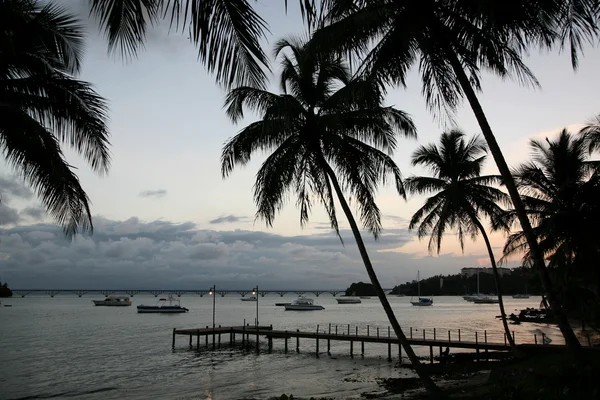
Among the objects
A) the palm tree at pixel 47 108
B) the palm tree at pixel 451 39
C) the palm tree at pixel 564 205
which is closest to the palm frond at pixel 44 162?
the palm tree at pixel 47 108

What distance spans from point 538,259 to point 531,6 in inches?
240

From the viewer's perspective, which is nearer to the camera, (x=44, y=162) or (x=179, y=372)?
(x=44, y=162)

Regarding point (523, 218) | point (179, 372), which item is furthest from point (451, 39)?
point (179, 372)

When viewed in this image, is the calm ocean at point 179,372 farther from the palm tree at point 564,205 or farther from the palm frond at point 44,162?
the palm frond at point 44,162

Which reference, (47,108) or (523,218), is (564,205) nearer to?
(523,218)

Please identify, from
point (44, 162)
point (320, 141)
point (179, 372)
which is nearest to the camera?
point (44, 162)

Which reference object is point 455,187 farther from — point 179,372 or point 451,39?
point 179,372

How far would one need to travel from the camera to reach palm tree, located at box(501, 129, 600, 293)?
20.6 meters

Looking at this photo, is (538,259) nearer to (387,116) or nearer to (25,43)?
(387,116)

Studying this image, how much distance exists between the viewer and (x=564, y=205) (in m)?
21.5

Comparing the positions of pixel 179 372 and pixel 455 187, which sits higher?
pixel 455 187

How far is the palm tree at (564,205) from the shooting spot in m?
20.6

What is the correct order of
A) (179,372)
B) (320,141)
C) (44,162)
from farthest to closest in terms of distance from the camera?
(179,372) < (320,141) < (44,162)

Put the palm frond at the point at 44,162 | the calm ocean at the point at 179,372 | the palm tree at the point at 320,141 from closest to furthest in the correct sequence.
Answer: the palm frond at the point at 44,162, the palm tree at the point at 320,141, the calm ocean at the point at 179,372
